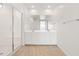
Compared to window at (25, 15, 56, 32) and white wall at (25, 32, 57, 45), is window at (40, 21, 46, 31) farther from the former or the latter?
white wall at (25, 32, 57, 45)

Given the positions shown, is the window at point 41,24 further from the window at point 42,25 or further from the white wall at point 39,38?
the white wall at point 39,38

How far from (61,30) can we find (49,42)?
0.75m

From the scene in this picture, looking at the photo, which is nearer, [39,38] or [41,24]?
[39,38]

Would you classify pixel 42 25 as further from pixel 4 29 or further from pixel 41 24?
pixel 4 29

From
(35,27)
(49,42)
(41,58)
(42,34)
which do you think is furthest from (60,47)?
(41,58)

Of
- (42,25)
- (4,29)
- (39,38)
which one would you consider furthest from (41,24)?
(4,29)

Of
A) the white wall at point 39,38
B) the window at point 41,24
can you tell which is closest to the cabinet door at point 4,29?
the white wall at point 39,38

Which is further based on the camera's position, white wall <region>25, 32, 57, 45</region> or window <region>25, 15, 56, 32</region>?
window <region>25, 15, 56, 32</region>

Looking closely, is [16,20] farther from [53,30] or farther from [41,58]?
[41,58]

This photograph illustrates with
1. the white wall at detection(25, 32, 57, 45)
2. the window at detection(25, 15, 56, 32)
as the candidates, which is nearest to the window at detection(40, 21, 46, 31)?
the window at detection(25, 15, 56, 32)

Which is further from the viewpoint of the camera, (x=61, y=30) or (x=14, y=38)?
(x=61, y=30)

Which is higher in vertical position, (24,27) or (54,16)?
(54,16)

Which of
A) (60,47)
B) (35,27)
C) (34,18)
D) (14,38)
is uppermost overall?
(34,18)

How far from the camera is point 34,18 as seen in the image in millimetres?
3232
